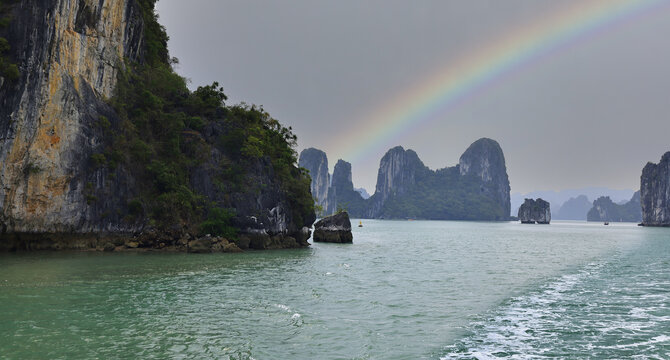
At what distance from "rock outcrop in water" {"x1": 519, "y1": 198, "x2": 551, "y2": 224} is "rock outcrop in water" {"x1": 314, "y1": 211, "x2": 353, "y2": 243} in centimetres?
16438

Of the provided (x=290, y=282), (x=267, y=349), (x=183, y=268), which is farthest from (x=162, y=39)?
(x=267, y=349)

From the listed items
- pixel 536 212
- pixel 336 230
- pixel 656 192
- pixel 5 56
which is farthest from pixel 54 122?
pixel 536 212

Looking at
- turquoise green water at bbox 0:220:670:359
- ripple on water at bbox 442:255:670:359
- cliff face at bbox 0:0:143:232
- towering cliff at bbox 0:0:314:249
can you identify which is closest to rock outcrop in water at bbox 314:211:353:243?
towering cliff at bbox 0:0:314:249

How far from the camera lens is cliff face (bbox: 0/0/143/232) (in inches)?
1108

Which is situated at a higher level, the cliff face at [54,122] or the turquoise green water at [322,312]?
the cliff face at [54,122]

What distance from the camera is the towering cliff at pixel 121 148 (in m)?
28.9

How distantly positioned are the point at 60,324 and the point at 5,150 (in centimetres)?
2344

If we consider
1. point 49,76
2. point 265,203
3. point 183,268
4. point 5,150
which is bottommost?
point 183,268

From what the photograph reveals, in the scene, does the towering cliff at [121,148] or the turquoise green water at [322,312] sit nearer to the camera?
the turquoise green water at [322,312]

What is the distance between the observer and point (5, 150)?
90.8 feet

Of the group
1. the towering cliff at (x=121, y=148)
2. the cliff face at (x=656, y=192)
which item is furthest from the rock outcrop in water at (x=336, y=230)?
the cliff face at (x=656, y=192)

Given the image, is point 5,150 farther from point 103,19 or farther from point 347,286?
point 347,286

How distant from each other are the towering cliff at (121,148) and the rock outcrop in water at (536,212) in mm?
171434

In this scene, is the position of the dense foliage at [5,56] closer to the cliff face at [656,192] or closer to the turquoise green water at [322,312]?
the turquoise green water at [322,312]
